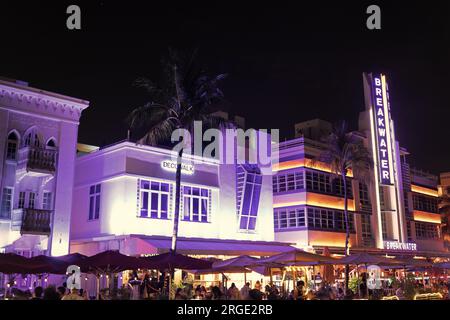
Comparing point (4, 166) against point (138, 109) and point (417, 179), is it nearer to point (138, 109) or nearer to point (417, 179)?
point (138, 109)

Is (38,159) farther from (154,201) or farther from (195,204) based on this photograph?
(195,204)

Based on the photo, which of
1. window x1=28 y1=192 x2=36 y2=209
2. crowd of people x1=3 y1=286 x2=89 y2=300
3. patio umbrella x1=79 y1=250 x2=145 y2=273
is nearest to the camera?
crowd of people x1=3 y1=286 x2=89 y2=300

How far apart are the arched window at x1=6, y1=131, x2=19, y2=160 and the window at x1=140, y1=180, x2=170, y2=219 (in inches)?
265

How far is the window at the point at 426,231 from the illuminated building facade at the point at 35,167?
3872cm

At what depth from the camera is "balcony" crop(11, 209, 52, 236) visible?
22.9m

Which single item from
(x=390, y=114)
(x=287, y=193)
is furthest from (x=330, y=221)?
(x=390, y=114)

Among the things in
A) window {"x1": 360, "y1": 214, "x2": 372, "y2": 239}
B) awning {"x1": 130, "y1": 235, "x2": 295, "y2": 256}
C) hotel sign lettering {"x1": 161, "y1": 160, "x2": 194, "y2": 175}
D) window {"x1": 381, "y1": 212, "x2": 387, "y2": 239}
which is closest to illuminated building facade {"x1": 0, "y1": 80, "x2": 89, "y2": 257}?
awning {"x1": 130, "y1": 235, "x2": 295, "y2": 256}

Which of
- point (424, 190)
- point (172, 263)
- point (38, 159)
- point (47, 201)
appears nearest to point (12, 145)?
point (38, 159)

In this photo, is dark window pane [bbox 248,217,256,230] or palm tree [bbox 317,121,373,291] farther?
palm tree [bbox 317,121,373,291]

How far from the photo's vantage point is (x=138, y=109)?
2380 centimetres

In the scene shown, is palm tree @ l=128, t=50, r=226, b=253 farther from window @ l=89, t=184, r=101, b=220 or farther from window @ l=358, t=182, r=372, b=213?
window @ l=358, t=182, r=372, b=213

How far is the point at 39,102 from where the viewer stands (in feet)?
81.4

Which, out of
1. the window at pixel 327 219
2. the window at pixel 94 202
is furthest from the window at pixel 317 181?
the window at pixel 94 202

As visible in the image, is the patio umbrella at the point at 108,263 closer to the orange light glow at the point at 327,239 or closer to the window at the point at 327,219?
the orange light glow at the point at 327,239
